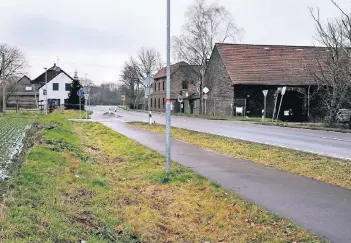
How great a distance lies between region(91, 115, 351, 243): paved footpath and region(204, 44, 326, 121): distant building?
3616 cm

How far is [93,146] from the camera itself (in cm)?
1920

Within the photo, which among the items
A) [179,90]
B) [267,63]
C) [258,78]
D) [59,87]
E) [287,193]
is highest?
[267,63]

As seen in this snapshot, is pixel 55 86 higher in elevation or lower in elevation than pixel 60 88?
higher

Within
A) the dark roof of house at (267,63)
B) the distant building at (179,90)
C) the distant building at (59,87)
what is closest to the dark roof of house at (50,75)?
the distant building at (59,87)

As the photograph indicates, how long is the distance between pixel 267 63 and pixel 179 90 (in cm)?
3187

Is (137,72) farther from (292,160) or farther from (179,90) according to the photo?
(292,160)

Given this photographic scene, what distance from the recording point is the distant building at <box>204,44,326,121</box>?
48188 mm

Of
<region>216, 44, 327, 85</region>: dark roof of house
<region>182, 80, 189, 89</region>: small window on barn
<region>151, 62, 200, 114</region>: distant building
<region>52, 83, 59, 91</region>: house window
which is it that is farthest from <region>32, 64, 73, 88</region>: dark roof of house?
<region>216, 44, 327, 85</region>: dark roof of house

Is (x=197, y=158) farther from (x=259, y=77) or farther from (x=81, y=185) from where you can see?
(x=259, y=77)

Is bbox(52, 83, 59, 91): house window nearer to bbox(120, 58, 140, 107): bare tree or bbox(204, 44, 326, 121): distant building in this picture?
bbox(120, 58, 140, 107): bare tree

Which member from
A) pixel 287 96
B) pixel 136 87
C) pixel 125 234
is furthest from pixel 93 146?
pixel 136 87

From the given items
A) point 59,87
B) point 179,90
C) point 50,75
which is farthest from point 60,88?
point 179,90

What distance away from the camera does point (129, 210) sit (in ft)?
24.6

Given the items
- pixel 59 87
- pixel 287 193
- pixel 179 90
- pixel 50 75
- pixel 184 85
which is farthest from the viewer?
pixel 50 75
